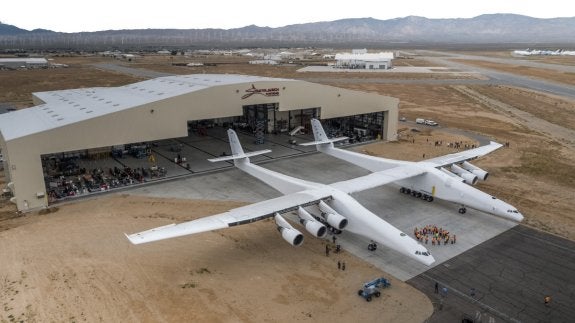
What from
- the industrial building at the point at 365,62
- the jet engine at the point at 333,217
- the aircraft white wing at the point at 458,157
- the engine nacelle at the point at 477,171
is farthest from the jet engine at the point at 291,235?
the industrial building at the point at 365,62

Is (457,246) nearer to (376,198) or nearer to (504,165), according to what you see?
(376,198)

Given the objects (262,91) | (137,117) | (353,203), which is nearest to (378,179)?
(353,203)

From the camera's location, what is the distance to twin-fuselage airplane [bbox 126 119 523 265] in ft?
87.1

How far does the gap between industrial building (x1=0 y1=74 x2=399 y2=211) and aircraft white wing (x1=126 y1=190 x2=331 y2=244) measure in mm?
16705

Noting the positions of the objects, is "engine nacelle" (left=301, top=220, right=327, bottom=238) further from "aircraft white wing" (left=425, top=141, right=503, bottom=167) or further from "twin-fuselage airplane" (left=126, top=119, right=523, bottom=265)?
"aircraft white wing" (left=425, top=141, right=503, bottom=167)

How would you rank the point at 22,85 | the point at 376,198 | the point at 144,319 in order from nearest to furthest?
the point at 144,319
the point at 376,198
the point at 22,85

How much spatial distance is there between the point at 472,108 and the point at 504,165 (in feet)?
143

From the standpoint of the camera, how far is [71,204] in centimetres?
3734

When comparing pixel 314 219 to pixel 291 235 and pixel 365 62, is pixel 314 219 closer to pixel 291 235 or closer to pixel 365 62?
pixel 291 235

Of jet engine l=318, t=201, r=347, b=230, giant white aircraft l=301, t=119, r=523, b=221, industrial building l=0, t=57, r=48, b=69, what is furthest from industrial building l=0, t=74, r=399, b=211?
industrial building l=0, t=57, r=48, b=69

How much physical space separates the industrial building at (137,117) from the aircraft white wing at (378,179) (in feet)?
60.8

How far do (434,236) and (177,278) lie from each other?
1941 cm

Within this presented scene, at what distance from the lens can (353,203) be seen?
30.7 m

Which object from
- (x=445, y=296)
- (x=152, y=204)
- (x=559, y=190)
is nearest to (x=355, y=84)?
Result: (x=559, y=190)
